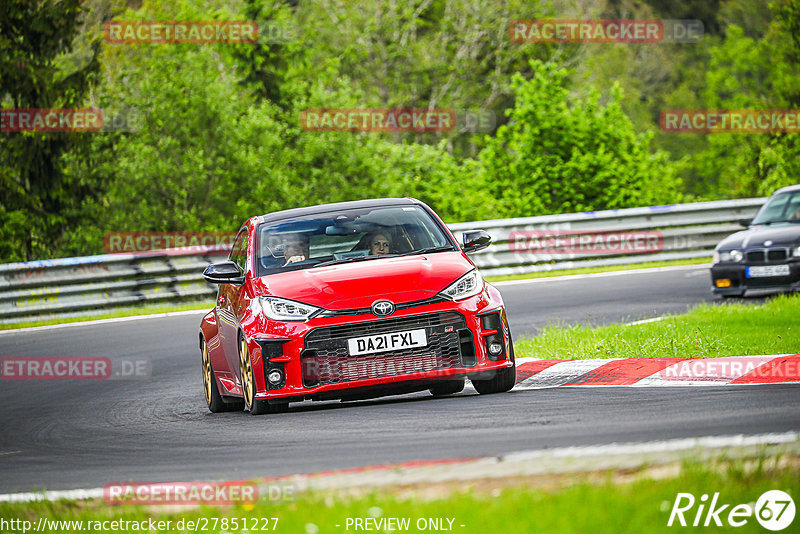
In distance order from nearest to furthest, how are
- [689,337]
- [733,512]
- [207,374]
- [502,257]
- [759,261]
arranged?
[733,512]
[207,374]
[689,337]
[759,261]
[502,257]

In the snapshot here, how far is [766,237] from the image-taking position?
582 inches

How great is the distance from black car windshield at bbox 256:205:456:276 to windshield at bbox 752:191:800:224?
744cm

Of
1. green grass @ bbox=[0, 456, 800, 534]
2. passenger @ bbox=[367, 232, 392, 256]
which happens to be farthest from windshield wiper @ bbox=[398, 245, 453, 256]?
green grass @ bbox=[0, 456, 800, 534]

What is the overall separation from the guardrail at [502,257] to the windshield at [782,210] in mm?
4774

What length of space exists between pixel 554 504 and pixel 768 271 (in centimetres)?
1091

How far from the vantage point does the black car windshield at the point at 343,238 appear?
9.09 meters

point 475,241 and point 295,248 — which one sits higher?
point 295,248

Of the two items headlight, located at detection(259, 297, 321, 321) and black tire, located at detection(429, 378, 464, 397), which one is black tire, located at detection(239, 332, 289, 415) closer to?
headlight, located at detection(259, 297, 321, 321)

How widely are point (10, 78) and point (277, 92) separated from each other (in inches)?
548

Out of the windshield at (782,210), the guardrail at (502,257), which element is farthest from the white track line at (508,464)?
the guardrail at (502,257)

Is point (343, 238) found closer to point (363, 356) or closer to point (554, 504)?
point (363, 356)

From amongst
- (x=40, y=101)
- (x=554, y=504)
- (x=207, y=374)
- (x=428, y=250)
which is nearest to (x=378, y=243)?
(x=428, y=250)

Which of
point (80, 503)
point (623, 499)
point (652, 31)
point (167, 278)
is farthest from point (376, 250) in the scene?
point (652, 31)

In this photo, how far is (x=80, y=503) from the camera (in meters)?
5.54
